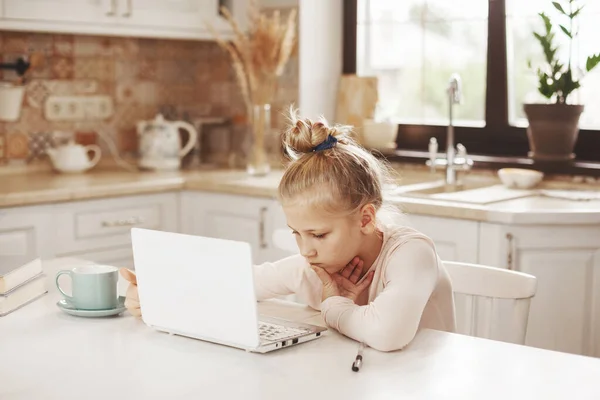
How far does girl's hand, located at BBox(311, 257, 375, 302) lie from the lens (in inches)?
68.1

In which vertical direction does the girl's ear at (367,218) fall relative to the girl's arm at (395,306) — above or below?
above

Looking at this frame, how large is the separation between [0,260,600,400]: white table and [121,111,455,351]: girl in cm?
8

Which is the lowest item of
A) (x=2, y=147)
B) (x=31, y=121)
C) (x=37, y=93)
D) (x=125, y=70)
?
(x=2, y=147)

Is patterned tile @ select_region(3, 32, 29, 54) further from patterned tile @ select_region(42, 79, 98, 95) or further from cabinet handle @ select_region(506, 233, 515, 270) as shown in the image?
cabinet handle @ select_region(506, 233, 515, 270)

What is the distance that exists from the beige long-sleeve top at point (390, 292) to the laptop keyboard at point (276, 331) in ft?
0.28

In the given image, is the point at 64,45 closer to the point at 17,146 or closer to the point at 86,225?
the point at 17,146

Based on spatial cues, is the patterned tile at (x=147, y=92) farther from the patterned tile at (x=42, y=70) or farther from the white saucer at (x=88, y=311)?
the white saucer at (x=88, y=311)

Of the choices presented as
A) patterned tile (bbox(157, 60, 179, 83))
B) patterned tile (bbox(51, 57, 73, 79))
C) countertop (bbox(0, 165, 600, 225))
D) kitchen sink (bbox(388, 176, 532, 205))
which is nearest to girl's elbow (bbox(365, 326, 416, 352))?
countertop (bbox(0, 165, 600, 225))

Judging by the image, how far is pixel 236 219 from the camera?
3.36m

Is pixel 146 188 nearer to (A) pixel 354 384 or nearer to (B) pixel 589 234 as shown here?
(B) pixel 589 234

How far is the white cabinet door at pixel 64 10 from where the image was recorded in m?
3.18

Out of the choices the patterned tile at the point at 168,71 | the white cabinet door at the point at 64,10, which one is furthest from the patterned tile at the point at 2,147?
the patterned tile at the point at 168,71

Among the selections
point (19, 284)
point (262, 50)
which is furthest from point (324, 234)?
point (262, 50)

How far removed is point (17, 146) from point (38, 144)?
9cm
